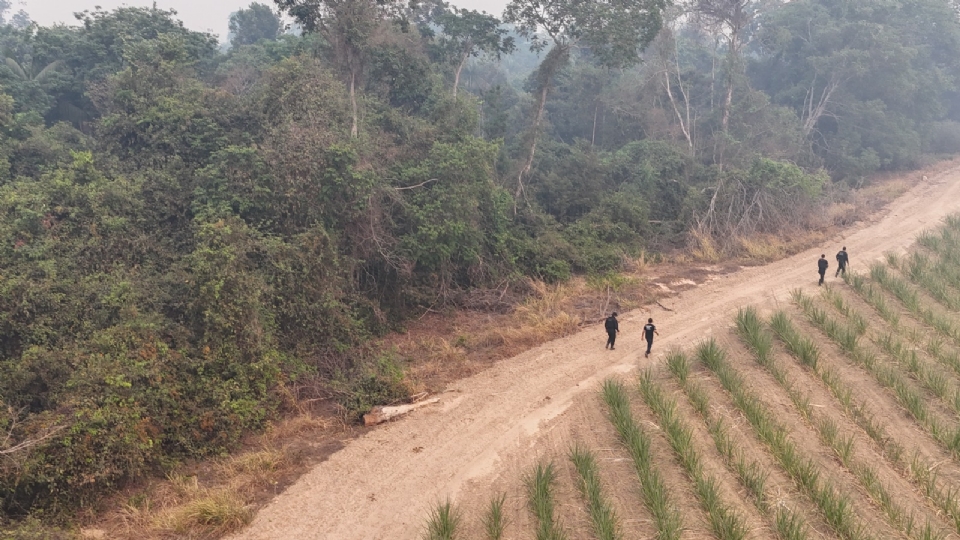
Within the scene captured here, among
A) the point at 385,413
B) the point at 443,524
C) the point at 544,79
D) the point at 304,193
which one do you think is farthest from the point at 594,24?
the point at 443,524

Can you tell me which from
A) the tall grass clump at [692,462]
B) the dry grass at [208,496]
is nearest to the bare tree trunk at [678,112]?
the tall grass clump at [692,462]

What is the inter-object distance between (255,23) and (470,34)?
16486 millimetres

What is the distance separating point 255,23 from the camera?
33.9m

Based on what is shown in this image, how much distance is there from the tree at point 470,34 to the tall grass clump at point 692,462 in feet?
56.4

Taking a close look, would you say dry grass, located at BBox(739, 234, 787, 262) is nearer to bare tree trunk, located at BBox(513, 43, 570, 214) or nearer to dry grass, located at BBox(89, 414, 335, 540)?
bare tree trunk, located at BBox(513, 43, 570, 214)

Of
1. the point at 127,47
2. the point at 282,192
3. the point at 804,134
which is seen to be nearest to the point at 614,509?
the point at 282,192

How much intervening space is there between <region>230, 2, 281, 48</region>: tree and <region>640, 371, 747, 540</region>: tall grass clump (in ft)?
108

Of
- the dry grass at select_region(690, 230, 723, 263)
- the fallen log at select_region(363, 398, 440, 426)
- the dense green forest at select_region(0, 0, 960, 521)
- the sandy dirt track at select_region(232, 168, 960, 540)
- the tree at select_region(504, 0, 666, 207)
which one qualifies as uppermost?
the tree at select_region(504, 0, 666, 207)

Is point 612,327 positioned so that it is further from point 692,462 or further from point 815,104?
point 815,104

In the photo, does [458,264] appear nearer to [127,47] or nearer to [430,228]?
[430,228]

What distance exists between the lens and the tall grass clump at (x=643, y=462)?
24.4ft

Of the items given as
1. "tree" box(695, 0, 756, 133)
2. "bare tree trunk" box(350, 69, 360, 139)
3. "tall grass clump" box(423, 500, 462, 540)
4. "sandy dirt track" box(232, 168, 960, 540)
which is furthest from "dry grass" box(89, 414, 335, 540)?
"tree" box(695, 0, 756, 133)

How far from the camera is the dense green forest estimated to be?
368 inches

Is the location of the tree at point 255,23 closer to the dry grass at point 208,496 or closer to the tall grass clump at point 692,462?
the dry grass at point 208,496
